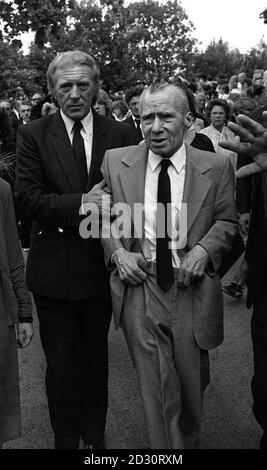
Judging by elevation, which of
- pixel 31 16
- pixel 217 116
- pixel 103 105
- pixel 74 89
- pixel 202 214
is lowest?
pixel 202 214

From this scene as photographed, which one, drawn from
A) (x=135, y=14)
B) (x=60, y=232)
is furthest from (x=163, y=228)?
(x=135, y=14)

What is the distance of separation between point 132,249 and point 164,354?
0.55m

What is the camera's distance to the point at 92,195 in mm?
3064

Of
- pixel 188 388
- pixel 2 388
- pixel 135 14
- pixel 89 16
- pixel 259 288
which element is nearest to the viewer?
pixel 2 388

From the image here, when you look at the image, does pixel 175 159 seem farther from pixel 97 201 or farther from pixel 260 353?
pixel 260 353

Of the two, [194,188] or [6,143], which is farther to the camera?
[6,143]

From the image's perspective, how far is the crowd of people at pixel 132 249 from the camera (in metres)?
2.93

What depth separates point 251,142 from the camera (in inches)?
108

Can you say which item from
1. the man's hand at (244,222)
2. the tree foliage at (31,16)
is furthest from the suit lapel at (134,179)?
the tree foliage at (31,16)

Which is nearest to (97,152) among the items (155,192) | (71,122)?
(71,122)

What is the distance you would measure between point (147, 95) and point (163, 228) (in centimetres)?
66

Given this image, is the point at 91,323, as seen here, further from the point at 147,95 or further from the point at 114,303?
the point at 147,95

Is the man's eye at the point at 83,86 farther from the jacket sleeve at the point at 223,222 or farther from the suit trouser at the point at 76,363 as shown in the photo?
the suit trouser at the point at 76,363
